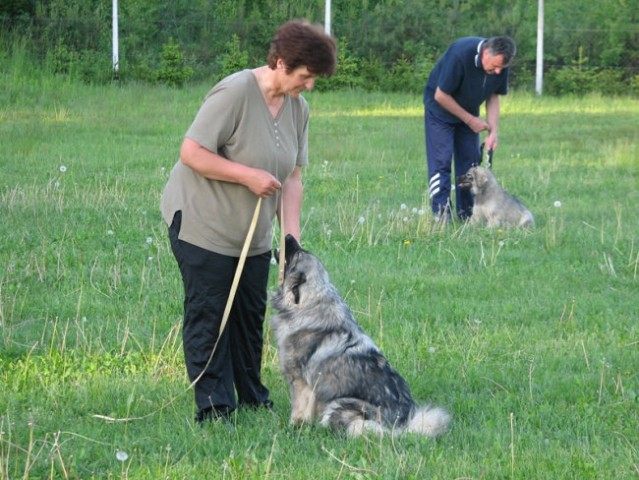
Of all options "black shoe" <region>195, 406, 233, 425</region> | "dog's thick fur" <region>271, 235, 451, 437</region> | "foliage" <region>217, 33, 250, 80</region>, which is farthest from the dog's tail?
"foliage" <region>217, 33, 250, 80</region>

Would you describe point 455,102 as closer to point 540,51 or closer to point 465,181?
point 465,181

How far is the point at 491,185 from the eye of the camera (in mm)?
11750

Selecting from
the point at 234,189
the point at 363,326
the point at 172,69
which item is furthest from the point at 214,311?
the point at 172,69

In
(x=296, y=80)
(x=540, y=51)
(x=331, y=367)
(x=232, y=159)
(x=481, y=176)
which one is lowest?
(x=331, y=367)

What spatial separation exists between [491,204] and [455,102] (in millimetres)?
1198

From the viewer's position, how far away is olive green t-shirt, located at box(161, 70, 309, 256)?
17.3 ft

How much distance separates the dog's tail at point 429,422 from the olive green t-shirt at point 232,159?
115cm

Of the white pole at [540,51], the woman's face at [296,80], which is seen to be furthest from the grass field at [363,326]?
the white pole at [540,51]

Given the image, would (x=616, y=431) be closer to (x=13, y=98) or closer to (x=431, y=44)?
(x=13, y=98)

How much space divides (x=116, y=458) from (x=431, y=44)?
92.2 ft

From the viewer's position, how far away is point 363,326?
747 cm

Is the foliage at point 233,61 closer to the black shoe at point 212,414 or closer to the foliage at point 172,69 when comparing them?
the foliage at point 172,69

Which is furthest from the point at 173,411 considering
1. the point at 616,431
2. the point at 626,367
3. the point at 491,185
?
the point at 491,185

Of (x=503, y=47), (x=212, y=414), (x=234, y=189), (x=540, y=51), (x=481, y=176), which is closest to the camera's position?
(x=234, y=189)
